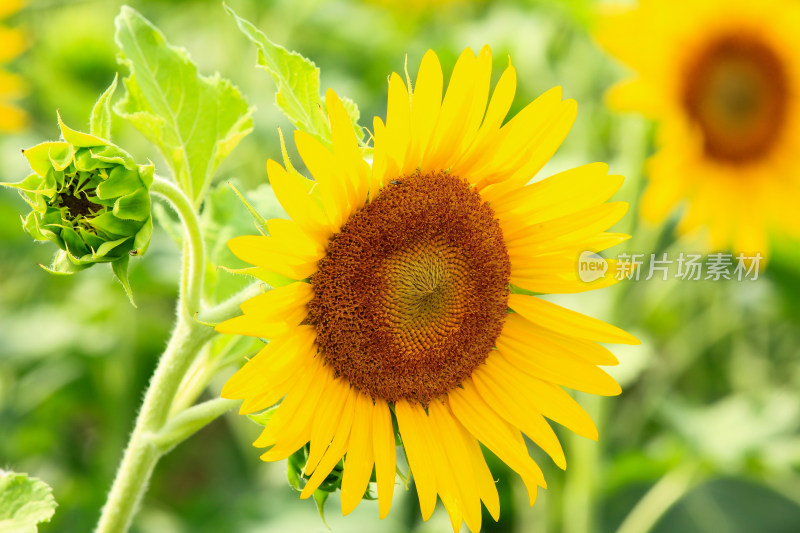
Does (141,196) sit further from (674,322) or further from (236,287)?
(674,322)

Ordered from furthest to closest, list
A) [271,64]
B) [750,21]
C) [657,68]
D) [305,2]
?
[305,2], [750,21], [657,68], [271,64]

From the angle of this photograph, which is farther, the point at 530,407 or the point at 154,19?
the point at 154,19

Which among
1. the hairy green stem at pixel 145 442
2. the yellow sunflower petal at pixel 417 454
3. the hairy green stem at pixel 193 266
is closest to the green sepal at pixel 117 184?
the hairy green stem at pixel 193 266

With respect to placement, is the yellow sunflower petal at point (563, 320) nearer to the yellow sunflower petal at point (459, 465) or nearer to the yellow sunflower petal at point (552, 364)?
the yellow sunflower petal at point (552, 364)

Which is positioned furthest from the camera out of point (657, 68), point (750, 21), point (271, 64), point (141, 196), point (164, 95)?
point (750, 21)

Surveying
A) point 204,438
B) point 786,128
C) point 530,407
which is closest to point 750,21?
point 786,128

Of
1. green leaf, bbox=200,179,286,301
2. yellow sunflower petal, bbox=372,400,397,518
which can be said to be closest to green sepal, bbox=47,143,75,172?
green leaf, bbox=200,179,286,301

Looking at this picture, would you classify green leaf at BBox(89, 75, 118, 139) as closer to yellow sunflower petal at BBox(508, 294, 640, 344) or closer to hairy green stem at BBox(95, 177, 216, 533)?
hairy green stem at BBox(95, 177, 216, 533)
